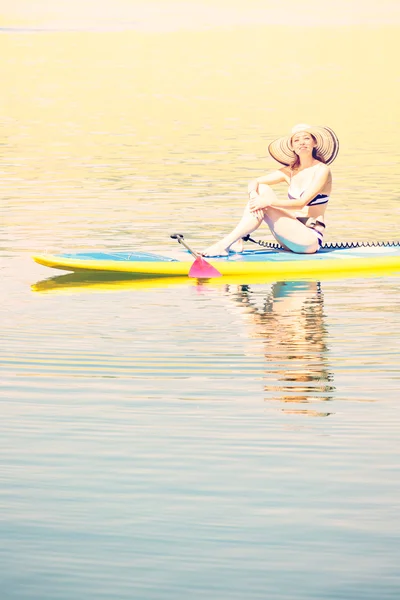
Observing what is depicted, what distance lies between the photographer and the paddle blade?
13.2 meters

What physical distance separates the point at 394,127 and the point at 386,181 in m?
11.5

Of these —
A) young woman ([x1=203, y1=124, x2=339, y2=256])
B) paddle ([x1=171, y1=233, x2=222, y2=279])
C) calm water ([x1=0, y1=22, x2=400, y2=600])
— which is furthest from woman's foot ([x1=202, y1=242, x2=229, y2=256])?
calm water ([x1=0, y1=22, x2=400, y2=600])

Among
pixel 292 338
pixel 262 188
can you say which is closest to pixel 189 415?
pixel 292 338

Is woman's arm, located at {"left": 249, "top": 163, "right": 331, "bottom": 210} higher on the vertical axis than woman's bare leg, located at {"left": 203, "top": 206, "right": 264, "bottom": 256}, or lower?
higher

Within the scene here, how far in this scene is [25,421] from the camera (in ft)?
26.7

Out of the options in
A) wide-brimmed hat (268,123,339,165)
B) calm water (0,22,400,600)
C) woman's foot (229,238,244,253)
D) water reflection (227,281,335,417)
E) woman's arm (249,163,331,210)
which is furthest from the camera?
woman's foot (229,238,244,253)

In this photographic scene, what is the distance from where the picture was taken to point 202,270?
13.2 m

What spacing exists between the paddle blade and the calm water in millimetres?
88

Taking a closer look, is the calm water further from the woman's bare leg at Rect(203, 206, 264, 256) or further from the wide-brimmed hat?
the wide-brimmed hat

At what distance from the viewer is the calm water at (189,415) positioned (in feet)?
19.9

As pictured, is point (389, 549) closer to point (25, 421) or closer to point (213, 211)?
point (25, 421)

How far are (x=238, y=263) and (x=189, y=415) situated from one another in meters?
5.21

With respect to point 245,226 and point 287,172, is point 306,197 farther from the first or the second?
point 245,226

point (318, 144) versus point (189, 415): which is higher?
point (318, 144)
